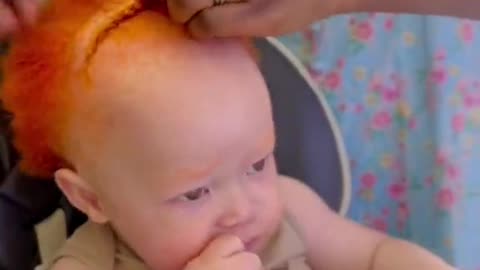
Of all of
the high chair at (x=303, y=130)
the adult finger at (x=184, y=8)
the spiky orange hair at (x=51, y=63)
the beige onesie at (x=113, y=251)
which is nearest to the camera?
the adult finger at (x=184, y=8)

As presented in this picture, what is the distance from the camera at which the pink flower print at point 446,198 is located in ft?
4.22

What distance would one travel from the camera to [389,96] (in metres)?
1.32

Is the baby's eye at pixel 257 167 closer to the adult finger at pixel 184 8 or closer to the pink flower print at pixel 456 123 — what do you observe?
the adult finger at pixel 184 8

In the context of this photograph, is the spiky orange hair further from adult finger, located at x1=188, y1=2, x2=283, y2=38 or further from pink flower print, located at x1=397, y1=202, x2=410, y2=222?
pink flower print, located at x1=397, y1=202, x2=410, y2=222

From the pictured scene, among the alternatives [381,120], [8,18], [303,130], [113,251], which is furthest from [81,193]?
[381,120]

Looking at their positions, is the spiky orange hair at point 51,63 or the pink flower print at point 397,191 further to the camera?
the pink flower print at point 397,191

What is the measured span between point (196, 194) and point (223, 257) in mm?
66

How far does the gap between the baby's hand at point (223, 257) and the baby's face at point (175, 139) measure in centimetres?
1

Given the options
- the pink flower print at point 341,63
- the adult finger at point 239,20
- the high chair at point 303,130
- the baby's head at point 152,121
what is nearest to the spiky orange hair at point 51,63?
the baby's head at point 152,121

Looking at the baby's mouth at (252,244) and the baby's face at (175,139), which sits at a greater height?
the baby's face at (175,139)

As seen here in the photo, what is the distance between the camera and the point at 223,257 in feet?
3.30

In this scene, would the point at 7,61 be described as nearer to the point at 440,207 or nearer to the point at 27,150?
the point at 27,150

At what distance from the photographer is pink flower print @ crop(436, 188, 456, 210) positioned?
4.22 feet

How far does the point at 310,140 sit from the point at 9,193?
1.19 ft
